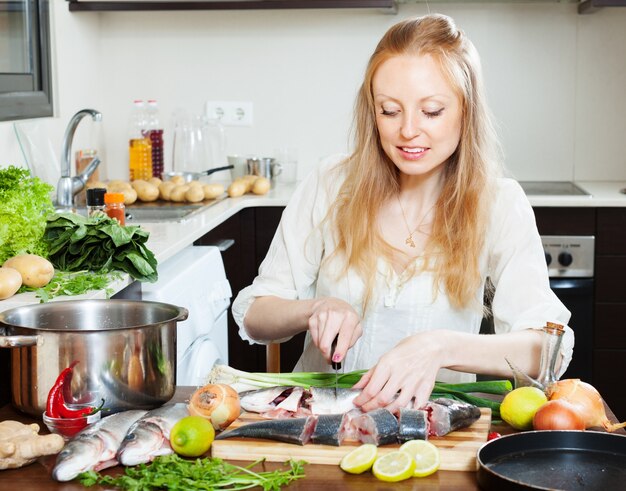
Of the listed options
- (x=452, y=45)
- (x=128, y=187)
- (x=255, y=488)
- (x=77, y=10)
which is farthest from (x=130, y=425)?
(x=77, y=10)

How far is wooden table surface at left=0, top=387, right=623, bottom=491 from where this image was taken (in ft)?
3.56

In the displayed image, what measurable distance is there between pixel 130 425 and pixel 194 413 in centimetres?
10

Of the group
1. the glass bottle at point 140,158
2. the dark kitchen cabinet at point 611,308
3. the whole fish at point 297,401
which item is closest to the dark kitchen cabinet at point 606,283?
the dark kitchen cabinet at point 611,308

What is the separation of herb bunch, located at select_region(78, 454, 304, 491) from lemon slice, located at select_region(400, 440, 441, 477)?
13 centimetres

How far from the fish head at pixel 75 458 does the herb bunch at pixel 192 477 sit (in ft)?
0.04

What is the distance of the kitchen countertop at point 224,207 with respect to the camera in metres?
2.40

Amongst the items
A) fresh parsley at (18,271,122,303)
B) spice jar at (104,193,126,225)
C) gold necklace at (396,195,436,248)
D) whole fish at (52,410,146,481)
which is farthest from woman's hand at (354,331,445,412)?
spice jar at (104,193,126,225)

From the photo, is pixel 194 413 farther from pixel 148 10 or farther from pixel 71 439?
pixel 148 10

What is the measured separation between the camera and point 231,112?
13.1 feet

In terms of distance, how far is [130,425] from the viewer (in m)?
1.19

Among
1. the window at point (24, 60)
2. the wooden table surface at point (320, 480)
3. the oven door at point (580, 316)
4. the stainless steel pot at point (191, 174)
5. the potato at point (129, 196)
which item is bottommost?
the oven door at point (580, 316)

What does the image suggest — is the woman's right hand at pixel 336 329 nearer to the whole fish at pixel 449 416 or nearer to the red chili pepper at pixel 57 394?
the whole fish at pixel 449 416

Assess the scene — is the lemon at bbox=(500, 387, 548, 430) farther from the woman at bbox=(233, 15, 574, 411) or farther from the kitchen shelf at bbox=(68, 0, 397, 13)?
the kitchen shelf at bbox=(68, 0, 397, 13)

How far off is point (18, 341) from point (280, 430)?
36 centimetres
